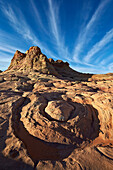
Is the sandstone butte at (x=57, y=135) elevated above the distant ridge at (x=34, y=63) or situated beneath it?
situated beneath

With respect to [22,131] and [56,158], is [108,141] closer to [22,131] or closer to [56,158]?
[56,158]

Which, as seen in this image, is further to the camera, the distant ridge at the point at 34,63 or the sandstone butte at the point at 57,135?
the distant ridge at the point at 34,63

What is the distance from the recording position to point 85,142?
3.90m

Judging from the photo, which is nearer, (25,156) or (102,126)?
(25,156)

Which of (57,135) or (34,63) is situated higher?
(34,63)

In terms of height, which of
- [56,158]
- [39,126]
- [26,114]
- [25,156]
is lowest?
[56,158]

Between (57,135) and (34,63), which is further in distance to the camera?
(34,63)

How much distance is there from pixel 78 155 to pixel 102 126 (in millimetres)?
2537

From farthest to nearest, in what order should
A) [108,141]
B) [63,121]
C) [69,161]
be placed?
[63,121], [108,141], [69,161]

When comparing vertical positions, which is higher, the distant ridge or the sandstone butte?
the distant ridge

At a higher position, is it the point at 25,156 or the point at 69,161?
the point at 25,156

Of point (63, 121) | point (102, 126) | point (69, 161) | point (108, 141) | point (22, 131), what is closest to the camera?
point (69, 161)

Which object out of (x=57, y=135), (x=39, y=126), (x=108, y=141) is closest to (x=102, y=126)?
(x=108, y=141)

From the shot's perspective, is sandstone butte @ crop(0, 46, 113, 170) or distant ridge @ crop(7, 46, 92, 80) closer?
sandstone butte @ crop(0, 46, 113, 170)
